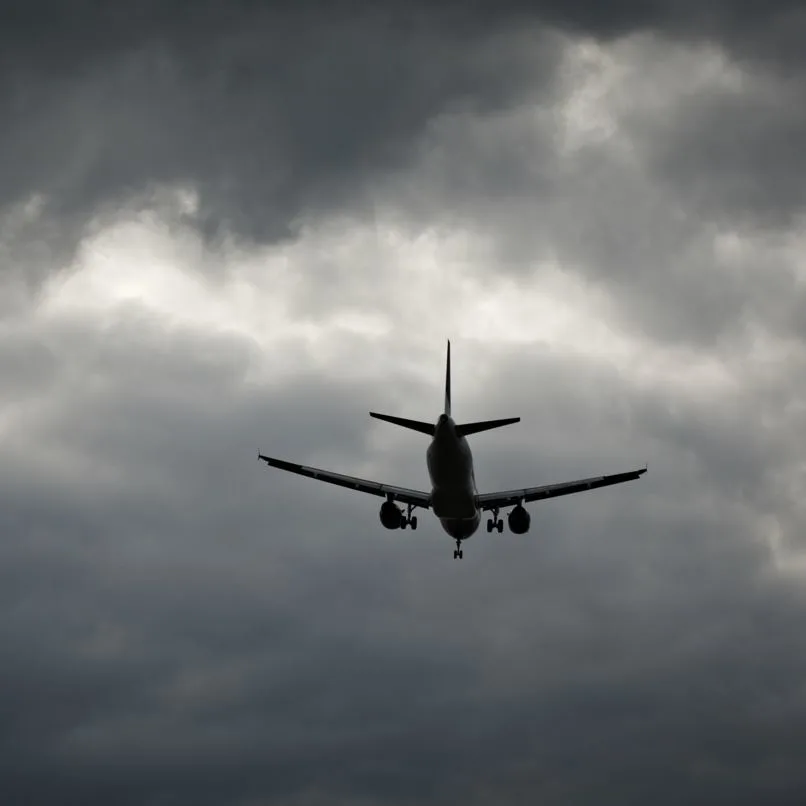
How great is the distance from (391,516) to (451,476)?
13.9 meters

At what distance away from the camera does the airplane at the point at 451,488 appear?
403ft

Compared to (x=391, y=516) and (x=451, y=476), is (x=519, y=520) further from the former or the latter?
(x=451, y=476)

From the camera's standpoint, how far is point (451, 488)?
127 m

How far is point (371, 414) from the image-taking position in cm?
11700

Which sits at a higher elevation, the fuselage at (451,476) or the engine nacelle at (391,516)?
the engine nacelle at (391,516)

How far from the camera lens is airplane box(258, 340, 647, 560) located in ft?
Answer: 403

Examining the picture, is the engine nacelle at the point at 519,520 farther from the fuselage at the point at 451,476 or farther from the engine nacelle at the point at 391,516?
the engine nacelle at the point at 391,516

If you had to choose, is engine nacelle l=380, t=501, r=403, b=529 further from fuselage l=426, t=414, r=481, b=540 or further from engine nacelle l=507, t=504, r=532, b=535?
engine nacelle l=507, t=504, r=532, b=535

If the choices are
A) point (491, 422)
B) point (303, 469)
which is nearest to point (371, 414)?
point (491, 422)

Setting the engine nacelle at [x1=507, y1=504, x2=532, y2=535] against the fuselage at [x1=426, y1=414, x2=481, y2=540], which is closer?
the fuselage at [x1=426, y1=414, x2=481, y2=540]

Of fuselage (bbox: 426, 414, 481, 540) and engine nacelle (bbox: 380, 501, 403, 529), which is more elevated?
engine nacelle (bbox: 380, 501, 403, 529)

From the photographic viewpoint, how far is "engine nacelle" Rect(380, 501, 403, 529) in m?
138

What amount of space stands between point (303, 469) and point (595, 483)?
85.0 feet

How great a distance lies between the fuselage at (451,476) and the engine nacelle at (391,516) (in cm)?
470
